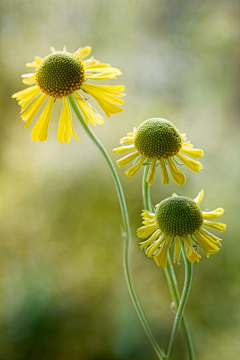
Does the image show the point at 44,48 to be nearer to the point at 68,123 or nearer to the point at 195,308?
the point at 68,123

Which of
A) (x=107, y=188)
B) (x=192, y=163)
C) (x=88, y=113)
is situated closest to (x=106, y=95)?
(x=88, y=113)

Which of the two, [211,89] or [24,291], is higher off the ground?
[211,89]

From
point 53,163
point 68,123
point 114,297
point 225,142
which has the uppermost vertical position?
point 225,142

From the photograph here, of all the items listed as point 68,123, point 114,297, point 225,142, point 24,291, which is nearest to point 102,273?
point 114,297

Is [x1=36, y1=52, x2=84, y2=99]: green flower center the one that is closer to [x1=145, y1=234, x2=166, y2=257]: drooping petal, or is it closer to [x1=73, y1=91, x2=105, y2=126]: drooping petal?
[x1=73, y1=91, x2=105, y2=126]: drooping petal

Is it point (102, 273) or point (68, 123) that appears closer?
point (68, 123)

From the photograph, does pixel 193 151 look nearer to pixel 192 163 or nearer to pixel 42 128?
pixel 192 163
